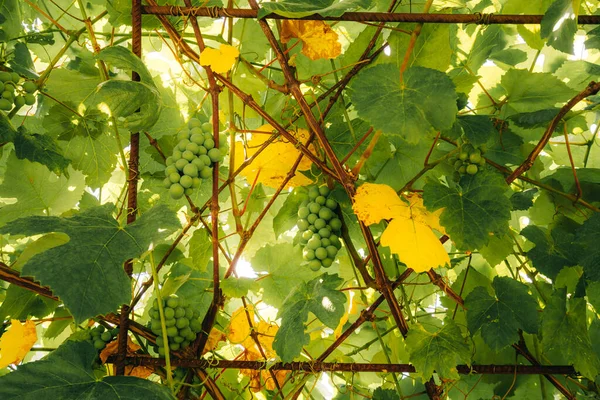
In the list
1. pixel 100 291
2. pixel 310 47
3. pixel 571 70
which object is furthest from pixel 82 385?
pixel 571 70

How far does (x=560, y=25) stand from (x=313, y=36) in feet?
1.65

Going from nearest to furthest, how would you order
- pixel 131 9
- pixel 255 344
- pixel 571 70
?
1. pixel 131 9
2. pixel 255 344
3. pixel 571 70

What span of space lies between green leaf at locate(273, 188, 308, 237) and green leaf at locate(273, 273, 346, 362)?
0.26m

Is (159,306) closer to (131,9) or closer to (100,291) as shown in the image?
(100,291)

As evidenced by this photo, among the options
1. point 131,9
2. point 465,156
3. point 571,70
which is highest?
point 571,70

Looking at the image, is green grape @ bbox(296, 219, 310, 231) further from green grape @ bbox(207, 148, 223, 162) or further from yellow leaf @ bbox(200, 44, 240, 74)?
yellow leaf @ bbox(200, 44, 240, 74)

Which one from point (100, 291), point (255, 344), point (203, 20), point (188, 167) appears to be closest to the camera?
point (100, 291)

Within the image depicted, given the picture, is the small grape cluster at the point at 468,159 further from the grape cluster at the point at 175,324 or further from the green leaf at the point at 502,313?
the grape cluster at the point at 175,324

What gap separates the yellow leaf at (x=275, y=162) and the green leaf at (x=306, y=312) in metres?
0.27

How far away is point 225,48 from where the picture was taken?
3.60 ft

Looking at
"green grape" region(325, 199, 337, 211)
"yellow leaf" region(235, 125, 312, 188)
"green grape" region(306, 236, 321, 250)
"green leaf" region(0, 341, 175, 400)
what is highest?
"yellow leaf" region(235, 125, 312, 188)

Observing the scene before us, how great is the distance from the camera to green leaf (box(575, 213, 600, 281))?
1.20 metres

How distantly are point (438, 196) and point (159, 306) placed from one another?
60 centimetres

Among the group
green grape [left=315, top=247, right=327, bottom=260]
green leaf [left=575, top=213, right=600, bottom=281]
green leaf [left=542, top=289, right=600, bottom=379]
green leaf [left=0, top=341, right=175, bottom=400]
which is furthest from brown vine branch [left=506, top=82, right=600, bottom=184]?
green leaf [left=0, top=341, right=175, bottom=400]
